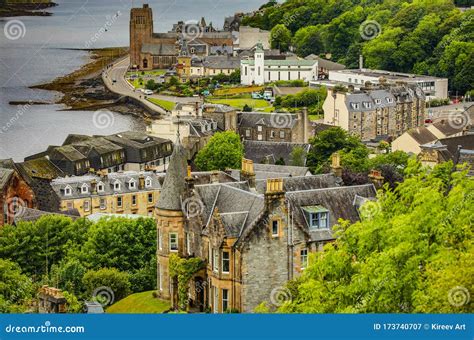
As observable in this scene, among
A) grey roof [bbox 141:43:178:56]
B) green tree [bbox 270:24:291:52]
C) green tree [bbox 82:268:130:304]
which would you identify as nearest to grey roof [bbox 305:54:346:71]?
green tree [bbox 270:24:291:52]

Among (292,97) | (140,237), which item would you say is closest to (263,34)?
(292,97)

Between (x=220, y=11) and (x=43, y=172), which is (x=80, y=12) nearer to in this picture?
(x=220, y=11)

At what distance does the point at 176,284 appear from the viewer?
2405 centimetres

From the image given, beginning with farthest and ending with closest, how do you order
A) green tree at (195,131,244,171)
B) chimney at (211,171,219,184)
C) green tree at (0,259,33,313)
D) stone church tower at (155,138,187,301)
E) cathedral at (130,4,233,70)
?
1. cathedral at (130,4,233,70)
2. green tree at (195,131,244,171)
3. chimney at (211,171,219,184)
4. stone church tower at (155,138,187,301)
5. green tree at (0,259,33,313)

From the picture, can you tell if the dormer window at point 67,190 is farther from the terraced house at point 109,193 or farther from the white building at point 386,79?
the white building at point 386,79

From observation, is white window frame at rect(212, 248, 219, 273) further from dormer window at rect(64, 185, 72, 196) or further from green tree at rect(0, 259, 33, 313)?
dormer window at rect(64, 185, 72, 196)

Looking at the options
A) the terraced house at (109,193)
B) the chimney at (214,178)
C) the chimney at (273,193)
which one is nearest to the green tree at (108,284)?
the chimney at (214,178)

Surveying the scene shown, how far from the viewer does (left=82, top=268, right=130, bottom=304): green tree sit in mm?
25906

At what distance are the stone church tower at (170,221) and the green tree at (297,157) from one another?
1873 centimetres

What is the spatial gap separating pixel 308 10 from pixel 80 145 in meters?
58.9

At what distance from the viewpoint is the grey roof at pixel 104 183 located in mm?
36531

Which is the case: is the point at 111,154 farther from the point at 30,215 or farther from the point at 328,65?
the point at 328,65

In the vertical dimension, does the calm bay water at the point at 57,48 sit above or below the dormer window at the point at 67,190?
above

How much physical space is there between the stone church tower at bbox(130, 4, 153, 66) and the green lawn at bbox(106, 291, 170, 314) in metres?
70.3
